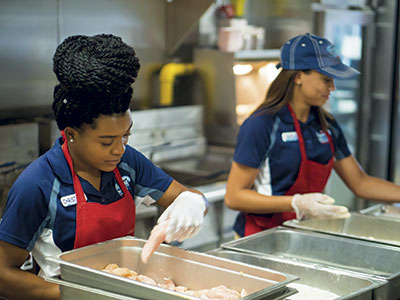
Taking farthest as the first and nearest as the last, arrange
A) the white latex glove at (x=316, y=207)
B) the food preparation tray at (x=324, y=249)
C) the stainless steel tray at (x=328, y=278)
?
1. the white latex glove at (x=316, y=207)
2. the food preparation tray at (x=324, y=249)
3. the stainless steel tray at (x=328, y=278)

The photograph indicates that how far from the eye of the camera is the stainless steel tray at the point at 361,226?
8.39 feet

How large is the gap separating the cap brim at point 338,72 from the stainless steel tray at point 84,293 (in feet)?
4.32

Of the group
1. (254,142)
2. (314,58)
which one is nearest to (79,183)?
(254,142)

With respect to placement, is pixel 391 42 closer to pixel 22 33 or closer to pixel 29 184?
pixel 22 33

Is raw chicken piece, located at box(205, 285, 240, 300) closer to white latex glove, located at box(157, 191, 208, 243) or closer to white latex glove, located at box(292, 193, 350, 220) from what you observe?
white latex glove, located at box(157, 191, 208, 243)

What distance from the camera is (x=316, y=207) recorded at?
2.46 m

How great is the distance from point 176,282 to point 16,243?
0.44m

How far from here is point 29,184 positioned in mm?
1708

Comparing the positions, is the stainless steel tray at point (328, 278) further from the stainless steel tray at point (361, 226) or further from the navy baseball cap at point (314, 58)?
the navy baseball cap at point (314, 58)

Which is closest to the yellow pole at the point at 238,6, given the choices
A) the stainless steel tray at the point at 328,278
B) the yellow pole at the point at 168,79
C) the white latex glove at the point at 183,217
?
the yellow pole at the point at 168,79

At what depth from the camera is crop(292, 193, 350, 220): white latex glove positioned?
8.05 feet

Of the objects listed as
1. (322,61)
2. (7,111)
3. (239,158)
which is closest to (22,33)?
(7,111)

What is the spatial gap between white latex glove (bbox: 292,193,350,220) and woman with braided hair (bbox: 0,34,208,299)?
684 mm

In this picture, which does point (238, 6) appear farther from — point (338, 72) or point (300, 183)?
point (300, 183)
